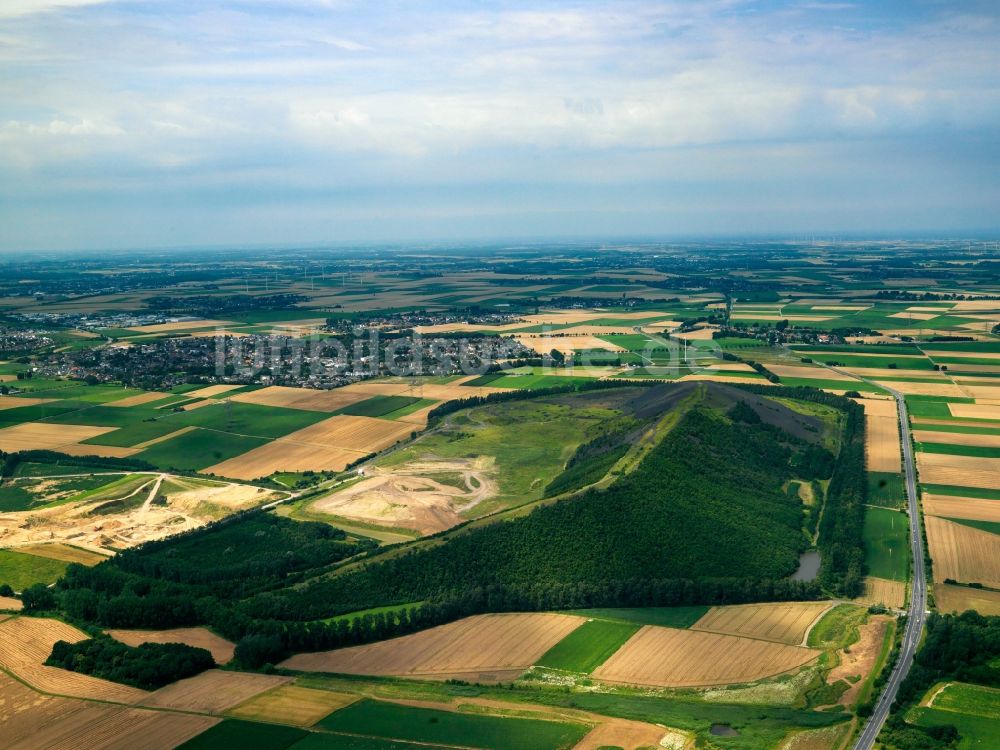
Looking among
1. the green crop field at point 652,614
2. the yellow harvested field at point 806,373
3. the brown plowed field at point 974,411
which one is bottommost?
the green crop field at point 652,614

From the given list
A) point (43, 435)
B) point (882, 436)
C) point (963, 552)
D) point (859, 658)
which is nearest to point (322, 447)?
point (43, 435)

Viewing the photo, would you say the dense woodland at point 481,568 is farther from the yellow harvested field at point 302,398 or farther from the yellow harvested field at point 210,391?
the yellow harvested field at point 210,391

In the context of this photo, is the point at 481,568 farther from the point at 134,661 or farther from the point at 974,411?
the point at 974,411

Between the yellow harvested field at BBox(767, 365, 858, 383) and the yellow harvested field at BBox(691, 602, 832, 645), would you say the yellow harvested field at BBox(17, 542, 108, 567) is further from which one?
the yellow harvested field at BBox(767, 365, 858, 383)

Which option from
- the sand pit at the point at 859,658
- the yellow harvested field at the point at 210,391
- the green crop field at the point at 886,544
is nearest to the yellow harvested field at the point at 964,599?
the green crop field at the point at 886,544

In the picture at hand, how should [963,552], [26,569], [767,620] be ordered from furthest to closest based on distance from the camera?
1. [963,552]
2. [26,569]
3. [767,620]

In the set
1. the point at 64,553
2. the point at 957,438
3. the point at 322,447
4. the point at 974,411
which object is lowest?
the point at 64,553
